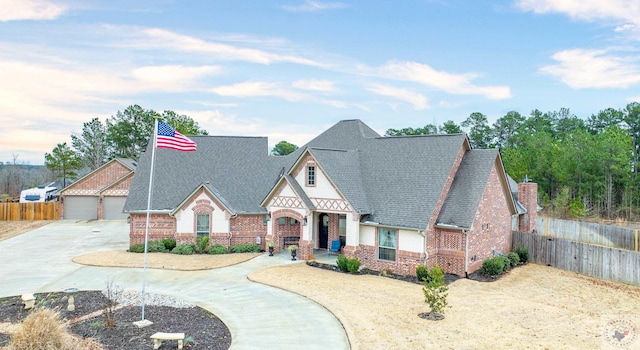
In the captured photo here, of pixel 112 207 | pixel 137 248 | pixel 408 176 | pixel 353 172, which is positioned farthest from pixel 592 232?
pixel 112 207

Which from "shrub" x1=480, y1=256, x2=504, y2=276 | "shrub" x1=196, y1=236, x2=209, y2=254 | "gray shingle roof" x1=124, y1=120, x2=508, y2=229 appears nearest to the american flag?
"gray shingle roof" x1=124, y1=120, x2=508, y2=229

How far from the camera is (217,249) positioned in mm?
23578

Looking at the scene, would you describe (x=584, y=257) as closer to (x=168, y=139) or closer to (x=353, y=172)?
(x=353, y=172)

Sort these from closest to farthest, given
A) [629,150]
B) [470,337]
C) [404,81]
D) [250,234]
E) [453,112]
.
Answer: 1. [470,337]
2. [250,234]
3. [404,81]
4. [629,150]
5. [453,112]

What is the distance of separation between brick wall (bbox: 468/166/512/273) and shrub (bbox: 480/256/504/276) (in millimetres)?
503

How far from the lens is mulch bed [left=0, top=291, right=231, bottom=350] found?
10.8m

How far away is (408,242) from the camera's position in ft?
63.6

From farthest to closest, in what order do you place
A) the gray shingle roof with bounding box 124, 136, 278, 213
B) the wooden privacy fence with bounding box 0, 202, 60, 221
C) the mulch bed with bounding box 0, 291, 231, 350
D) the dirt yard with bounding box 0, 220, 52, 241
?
the wooden privacy fence with bounding box 0, 202, 60, 221 → the dirt yard with bounding box 0, 220, 52, 241 → the gray shingle roof with bounding box 124, 136, 278, 213 → the mulch bed with bounding box 0, 291, 231, 350

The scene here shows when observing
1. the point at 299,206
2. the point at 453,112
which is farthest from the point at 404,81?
the point at 453,112

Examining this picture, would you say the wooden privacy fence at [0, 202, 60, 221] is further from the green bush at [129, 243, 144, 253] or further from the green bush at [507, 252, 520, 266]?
the green bush at [507, 252, 520, 266]

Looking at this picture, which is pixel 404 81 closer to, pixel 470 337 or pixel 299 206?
pixel 299 206

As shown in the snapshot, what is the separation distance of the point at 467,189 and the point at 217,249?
46.4 feet

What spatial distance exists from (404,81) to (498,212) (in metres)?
14.0

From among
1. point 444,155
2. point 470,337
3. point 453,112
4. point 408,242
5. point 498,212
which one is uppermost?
point 453,112
